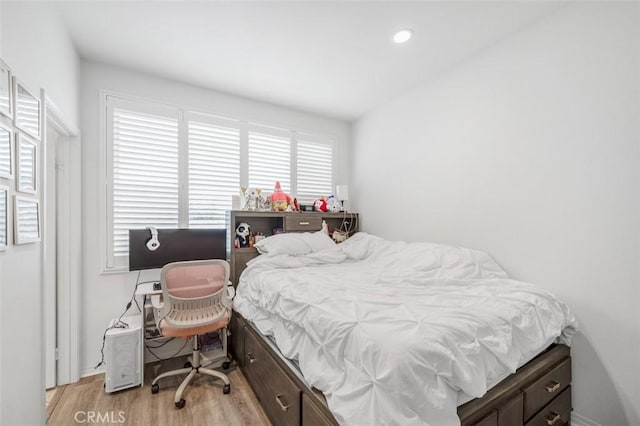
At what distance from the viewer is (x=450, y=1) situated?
1.80 m

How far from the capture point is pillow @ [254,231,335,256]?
2705 mm

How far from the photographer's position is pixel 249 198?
3.02 meters

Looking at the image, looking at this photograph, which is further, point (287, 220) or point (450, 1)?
point (287, 220)

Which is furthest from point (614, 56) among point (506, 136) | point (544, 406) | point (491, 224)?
point (544, 406)

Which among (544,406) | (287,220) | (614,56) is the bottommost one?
(544,406)

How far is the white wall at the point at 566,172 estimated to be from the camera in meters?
1.59

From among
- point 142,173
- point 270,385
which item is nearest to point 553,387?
point 270,385

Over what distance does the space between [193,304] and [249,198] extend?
1237mm

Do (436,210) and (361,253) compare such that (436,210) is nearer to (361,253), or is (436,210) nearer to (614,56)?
(361,253)

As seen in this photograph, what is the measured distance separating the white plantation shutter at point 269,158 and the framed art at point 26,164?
6.23ft

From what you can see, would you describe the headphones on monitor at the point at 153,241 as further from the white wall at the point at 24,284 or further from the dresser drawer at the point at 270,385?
the dresser drawer at the point at 270,385

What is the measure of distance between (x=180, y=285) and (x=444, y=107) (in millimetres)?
2850

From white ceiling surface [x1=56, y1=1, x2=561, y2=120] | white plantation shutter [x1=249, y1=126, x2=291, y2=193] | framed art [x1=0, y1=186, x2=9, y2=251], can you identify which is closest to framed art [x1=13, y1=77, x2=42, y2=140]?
framed art [x1=0, y1=186, x2=9, y2=251]

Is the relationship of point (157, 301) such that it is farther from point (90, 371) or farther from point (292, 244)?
point (292, 244)
